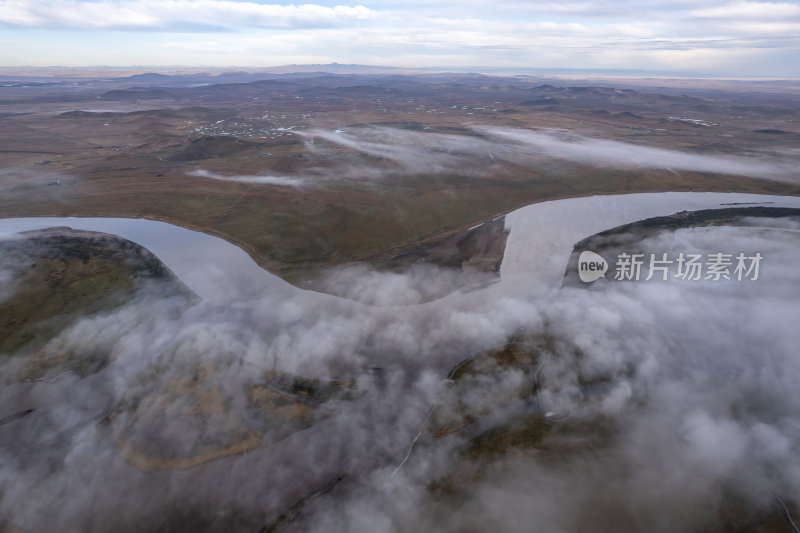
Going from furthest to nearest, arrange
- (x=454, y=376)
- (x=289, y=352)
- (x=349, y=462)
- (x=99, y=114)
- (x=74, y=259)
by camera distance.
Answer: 1. (x=99, y=114)
2. (x=74, y=259)
3. (x=289, y=352)
4. (x=454, y=376)
5. (x=349, y=462)

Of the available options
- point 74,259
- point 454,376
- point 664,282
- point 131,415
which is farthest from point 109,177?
point 664,282

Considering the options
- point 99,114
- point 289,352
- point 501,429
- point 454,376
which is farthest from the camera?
point 99,114

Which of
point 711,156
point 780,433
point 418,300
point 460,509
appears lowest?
point 460,509

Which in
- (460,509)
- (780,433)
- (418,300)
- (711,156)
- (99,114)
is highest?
(99,114)

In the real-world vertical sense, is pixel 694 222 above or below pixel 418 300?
above

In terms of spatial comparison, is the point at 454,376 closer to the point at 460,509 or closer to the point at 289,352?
the point at 460,509

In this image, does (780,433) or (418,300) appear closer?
(780,433)

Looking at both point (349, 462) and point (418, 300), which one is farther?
point (418, 300)

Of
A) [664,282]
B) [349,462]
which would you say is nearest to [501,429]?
[349,462]

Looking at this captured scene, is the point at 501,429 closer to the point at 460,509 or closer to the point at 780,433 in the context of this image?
the point at 460,509
